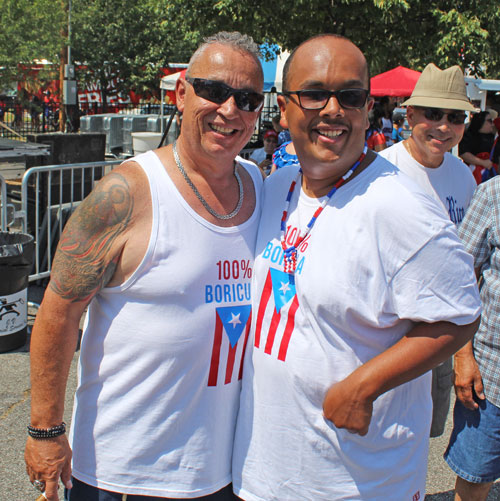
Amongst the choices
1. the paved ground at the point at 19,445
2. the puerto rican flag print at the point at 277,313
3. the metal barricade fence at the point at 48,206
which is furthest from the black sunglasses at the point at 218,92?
the metal barricade fence at the point at 48,206

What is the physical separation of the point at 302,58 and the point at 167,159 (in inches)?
21.7

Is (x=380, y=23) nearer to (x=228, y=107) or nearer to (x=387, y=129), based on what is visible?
(x=387, y=129)

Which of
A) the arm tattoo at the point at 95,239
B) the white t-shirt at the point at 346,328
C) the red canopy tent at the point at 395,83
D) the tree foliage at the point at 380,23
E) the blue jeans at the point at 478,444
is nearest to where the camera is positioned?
the white t-shirt at the point at 346,328

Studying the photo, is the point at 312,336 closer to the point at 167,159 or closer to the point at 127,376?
the point at 127,376

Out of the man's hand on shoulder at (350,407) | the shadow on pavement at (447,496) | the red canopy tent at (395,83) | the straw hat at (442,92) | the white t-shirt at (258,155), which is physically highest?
the red canopy tent at (395,83)

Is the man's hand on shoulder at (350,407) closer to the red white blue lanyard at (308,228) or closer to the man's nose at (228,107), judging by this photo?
the red white blue lanyard at (308,228)

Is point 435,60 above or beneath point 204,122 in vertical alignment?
above

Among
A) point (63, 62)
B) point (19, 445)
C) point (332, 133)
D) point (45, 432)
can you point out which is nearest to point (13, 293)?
point (19, 445)

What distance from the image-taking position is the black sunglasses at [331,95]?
1.84 metres

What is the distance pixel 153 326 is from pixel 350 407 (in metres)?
0.63

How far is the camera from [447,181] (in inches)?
132

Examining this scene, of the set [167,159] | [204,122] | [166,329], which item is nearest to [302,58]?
[204,122]

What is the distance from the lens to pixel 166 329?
1.85m

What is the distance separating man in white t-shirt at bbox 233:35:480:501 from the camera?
1.69 metres
